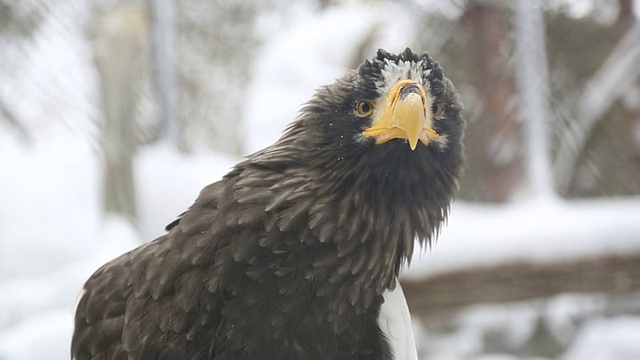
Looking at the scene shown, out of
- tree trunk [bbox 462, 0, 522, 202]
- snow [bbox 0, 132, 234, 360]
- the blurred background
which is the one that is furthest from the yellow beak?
snow [bbox 0, 132, 234, 360]

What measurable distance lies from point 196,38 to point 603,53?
2.24 metres

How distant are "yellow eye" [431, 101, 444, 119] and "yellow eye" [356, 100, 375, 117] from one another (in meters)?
0.11

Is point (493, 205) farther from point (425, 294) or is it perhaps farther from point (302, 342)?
point (302, 342)

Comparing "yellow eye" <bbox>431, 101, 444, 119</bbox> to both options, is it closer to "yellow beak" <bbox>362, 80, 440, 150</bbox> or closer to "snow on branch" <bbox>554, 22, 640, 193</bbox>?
"yellow beak" <bbox>362, 80, 440, 150</bbox>

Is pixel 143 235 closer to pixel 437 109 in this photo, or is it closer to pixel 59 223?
pixel 59 223

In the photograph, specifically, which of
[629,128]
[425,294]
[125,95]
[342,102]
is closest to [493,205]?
[425,294]

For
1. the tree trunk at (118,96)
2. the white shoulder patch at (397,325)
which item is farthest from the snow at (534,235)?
the white shoulder patch at (397,325)

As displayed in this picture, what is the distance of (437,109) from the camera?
4.58 feet

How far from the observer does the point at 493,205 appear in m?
3.32

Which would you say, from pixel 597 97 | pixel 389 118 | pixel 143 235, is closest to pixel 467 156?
pixel 597 97

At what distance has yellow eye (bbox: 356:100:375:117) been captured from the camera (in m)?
1.36

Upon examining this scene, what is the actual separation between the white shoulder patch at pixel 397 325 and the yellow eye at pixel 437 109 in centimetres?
34

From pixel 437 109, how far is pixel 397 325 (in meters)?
0.39

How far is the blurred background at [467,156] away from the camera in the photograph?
3.09 meters
